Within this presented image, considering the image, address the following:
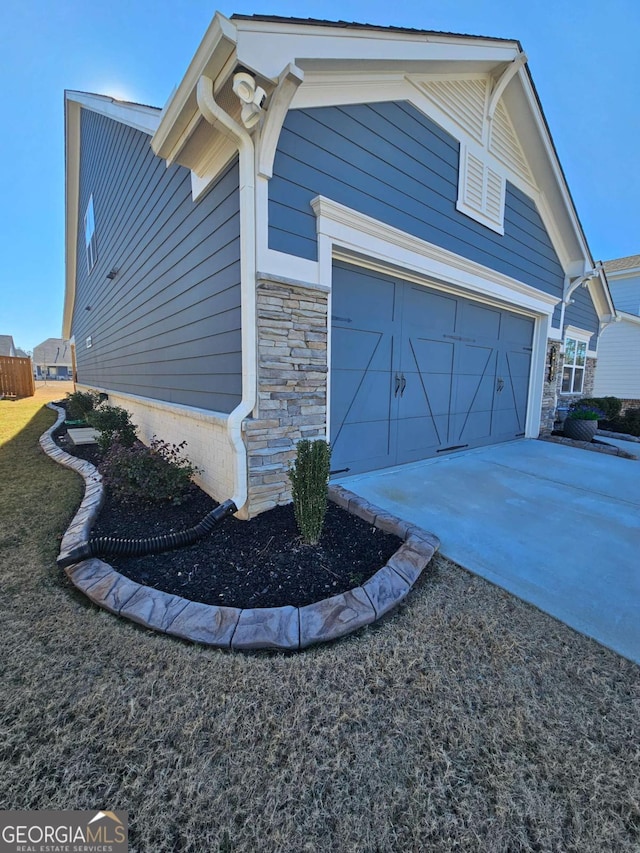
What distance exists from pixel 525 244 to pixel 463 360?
8.22 feet

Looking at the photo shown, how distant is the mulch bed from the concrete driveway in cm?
58

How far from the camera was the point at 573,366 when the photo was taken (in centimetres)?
812

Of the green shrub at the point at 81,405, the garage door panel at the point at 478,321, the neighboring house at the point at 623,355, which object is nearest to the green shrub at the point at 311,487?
the garage door panel at the point at 478,321

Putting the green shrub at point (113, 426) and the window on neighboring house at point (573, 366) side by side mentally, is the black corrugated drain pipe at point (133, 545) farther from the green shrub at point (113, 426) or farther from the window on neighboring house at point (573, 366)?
the window on neighboring house at point (573, 366)

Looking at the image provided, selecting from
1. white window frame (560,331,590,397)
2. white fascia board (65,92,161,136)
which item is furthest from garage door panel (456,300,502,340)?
white fascia board (65,92,161,136)

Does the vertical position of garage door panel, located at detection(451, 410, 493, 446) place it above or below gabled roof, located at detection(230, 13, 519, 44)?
below

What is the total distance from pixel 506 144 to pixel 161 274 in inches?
212

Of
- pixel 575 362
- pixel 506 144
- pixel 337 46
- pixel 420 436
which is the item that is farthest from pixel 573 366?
pixel 337 46

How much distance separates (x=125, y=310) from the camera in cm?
655

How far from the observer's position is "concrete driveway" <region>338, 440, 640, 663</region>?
1.97 meters

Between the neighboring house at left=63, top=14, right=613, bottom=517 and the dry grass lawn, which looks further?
the neighboring house at left=63, top=14, right=613, bottom=517
